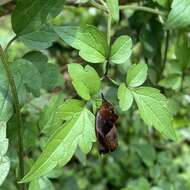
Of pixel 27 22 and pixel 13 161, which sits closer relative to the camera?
pixel 27 22

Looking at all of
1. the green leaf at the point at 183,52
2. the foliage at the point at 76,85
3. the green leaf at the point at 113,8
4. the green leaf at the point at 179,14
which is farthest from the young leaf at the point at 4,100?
the green leaf at the point at 183,52

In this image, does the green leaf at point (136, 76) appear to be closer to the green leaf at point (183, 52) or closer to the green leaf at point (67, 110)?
the green leaf at point (67, 110)

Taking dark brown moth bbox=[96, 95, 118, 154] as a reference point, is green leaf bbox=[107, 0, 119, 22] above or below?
above

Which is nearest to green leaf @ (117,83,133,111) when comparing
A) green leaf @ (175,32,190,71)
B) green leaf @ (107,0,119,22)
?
green leaf @ (107,0,119,22)

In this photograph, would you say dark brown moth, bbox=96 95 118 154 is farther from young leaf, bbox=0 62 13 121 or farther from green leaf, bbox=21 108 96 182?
young leaf, bbox=0 62 13 121

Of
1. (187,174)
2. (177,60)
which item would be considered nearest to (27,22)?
(177,60)

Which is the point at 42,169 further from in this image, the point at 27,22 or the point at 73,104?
the point at 27,22
